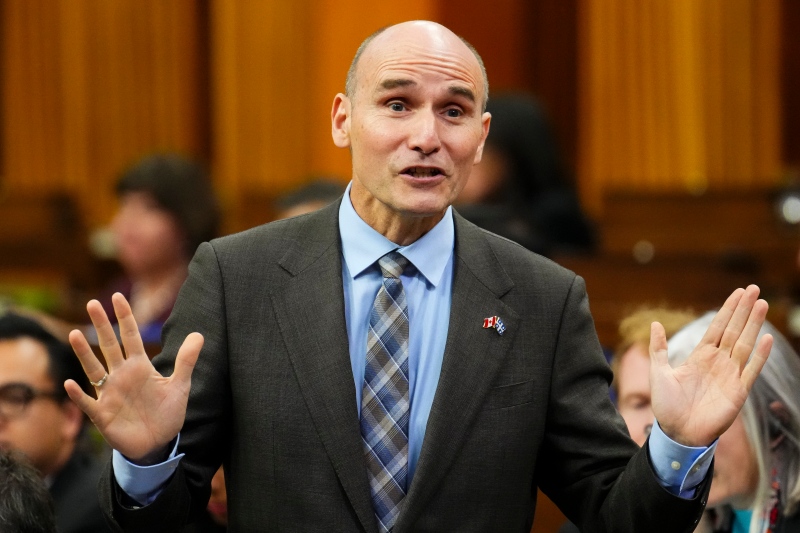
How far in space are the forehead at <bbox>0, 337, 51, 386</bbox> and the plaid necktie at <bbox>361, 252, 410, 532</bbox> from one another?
121 centimetres

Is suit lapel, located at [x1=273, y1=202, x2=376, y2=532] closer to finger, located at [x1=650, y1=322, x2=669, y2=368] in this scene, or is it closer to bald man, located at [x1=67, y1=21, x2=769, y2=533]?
bald man, located at [x1=67, y1=21, x2=769, y2=533]

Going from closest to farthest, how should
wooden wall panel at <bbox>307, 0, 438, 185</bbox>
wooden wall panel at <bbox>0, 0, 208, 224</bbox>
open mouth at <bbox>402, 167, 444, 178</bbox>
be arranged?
1. open mouth at <bbox>402, 167, 444, 178</bbox>
2. wooden wall panel at <bbox>307, 0, 438, 185</bbox>
3. wooden wall panel at <bbox>0, 0, 208, 224</bbox>

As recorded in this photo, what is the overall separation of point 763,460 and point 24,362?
1669mm

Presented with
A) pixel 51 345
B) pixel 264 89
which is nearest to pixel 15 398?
pixel 51 345

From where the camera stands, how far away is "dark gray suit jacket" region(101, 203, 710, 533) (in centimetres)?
189

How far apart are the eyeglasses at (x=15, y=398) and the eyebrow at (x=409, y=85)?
1317 mm

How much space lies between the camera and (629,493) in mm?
1897

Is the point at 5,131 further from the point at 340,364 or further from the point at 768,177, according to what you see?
the point at 340,364

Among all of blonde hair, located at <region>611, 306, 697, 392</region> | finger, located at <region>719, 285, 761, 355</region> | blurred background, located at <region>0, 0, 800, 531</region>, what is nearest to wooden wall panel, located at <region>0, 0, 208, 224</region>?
blurred background, located at <region>0, 0, 800, 531</region>

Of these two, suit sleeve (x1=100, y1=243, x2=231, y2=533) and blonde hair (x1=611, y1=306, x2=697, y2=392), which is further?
blonde hair (x1=611, y1=306, x2=697, y2=392)

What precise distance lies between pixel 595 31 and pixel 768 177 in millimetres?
1214

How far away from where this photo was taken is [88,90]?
280 inches

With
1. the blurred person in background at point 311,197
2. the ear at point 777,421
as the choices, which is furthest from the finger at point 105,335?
the blurred person in background at point 311,197

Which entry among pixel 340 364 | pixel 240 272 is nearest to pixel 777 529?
pixel 340 364
